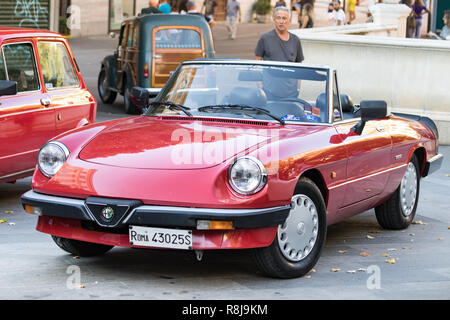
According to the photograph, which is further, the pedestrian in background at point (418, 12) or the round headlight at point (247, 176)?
the pedestrian in background at point (418, 12)

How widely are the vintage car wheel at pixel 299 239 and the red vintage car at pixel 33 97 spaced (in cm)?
341

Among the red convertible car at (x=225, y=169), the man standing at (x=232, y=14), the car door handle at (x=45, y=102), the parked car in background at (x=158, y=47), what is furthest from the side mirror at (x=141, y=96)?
the man standing at (x=232, y=14)

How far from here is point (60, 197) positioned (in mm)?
6539

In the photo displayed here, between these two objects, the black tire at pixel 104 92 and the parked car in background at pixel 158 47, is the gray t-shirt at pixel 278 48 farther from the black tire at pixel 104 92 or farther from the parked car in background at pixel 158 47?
the black tire at pixel 104 92

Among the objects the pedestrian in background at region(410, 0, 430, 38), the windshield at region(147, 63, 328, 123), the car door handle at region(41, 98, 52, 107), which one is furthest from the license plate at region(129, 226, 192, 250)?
the pedestrian in background at region(410, 0, 430, 38)

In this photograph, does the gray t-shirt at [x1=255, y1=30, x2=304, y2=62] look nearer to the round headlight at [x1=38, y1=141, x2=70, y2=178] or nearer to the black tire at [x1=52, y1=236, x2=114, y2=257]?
the black tire at [x1=52, y1=236, x2=114, y2=257]

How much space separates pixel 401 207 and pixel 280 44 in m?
3.23

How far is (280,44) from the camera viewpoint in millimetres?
11336

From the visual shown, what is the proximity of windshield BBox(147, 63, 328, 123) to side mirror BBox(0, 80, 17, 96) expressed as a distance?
1.75 meters

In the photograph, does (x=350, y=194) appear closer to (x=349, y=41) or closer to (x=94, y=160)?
(x=94, y=160)

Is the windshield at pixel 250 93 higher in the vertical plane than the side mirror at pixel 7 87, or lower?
higher

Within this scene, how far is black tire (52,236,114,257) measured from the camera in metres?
7.14

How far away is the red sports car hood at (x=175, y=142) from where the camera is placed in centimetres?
645

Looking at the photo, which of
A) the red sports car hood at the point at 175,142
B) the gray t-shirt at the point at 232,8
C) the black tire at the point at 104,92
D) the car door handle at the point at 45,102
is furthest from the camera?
the gray t-shirt at the point at 232,8
